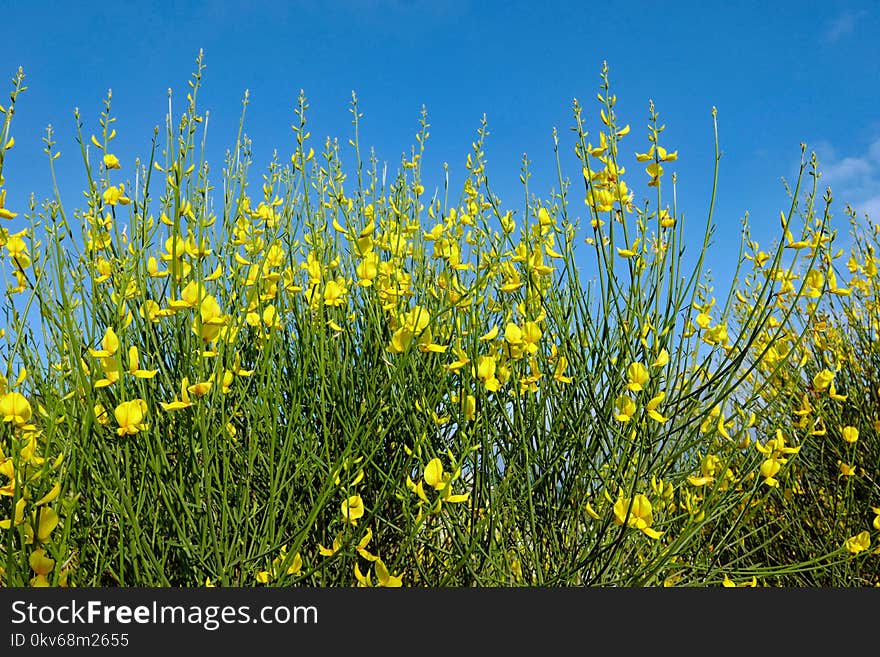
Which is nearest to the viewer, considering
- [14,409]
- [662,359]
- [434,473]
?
[14,409]

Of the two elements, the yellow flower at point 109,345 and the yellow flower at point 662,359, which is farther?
the yellow flower at point 662,359

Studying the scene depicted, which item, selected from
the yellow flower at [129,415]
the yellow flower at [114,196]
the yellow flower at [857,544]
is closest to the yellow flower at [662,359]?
the yellow flower at [857,544]

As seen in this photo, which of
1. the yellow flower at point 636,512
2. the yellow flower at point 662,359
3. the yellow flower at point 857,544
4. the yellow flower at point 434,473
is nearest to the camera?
the yellow flower at point 434,473

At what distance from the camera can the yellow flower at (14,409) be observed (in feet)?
4.76

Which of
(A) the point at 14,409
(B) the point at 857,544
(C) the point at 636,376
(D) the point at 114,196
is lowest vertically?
(B) the point at 857,544

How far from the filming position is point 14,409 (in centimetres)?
146

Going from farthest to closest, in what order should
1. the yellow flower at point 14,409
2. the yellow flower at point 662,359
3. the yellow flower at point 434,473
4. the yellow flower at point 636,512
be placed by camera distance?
the yellow flower at point 662,359 → the yellow flower at point 636,512 → the yellow flower at point 434,473 → the yellow flower at point 14,409

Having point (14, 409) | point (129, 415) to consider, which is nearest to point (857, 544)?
point (129, 415)

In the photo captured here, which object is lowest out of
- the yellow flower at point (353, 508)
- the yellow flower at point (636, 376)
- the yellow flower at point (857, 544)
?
the yellow flower at point (857, 544)

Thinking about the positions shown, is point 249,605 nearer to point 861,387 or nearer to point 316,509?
point 316,509

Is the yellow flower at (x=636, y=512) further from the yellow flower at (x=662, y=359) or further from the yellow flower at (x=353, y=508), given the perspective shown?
the yellow flower at (x=353, y=508)

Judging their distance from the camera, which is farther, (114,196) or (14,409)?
(114,196)

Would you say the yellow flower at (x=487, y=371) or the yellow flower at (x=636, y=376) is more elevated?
the yellow flower at (x=487, y=371)

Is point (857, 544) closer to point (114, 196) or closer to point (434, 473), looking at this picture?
point (434, 473)
